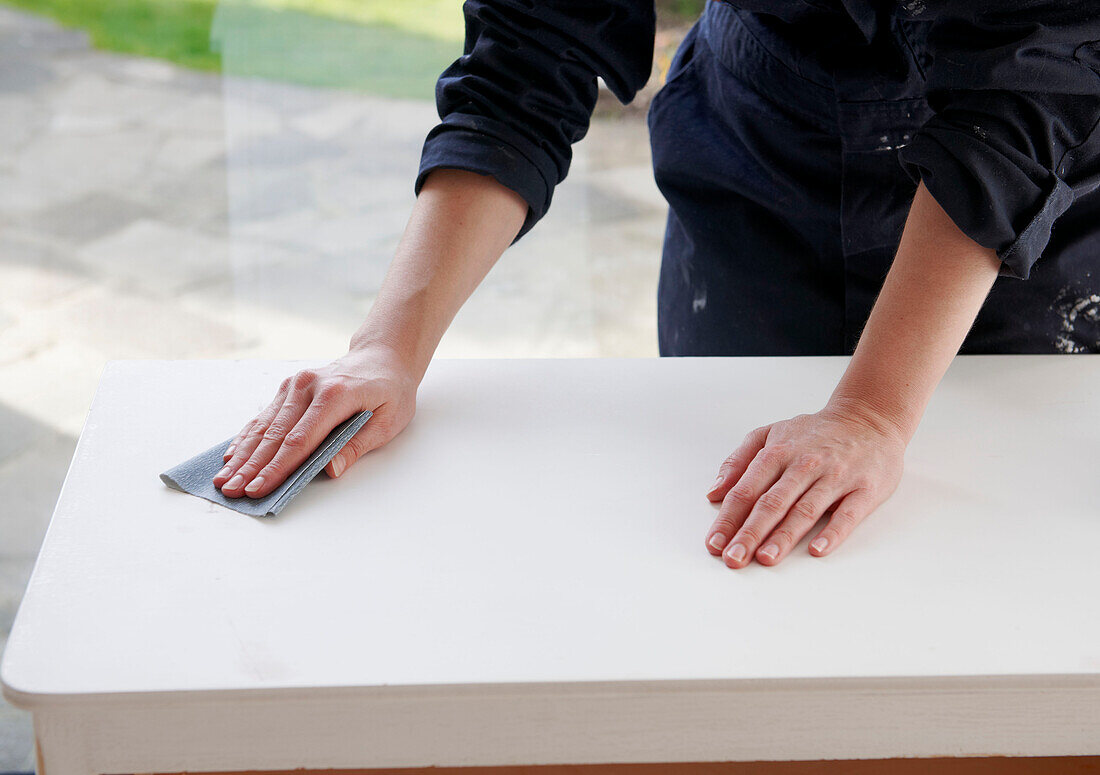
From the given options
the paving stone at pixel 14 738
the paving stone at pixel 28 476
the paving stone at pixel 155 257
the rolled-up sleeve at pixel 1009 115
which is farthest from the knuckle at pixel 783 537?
the paving stone at pixel 155 257

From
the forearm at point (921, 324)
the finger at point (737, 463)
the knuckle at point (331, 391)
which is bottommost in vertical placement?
the knuckle at point (331, 391)

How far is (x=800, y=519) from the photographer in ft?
2.40

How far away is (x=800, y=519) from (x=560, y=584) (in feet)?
0.58

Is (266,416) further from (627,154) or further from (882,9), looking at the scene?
(627,154)

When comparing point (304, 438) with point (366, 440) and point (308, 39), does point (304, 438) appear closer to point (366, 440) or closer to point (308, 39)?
point (366, 440)

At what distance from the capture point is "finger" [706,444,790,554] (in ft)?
2.36

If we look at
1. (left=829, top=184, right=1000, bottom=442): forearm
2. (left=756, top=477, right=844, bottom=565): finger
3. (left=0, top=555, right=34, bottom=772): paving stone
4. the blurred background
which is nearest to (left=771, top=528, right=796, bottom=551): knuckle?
(left=756, top=477, right=844, bottom=565): finger

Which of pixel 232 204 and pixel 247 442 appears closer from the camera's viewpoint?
pixel 247 442

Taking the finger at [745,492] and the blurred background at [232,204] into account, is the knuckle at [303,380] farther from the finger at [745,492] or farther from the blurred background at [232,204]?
the blurred background at [232,204]

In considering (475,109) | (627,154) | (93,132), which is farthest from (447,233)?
(93,132)

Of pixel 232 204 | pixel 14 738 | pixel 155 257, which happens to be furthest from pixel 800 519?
pixel 232 204

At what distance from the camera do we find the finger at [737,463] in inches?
30.4

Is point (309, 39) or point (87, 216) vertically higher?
point (309, 39)

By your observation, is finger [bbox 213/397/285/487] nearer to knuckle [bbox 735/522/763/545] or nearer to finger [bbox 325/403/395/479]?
finger [bbox 325/403/395/479]
